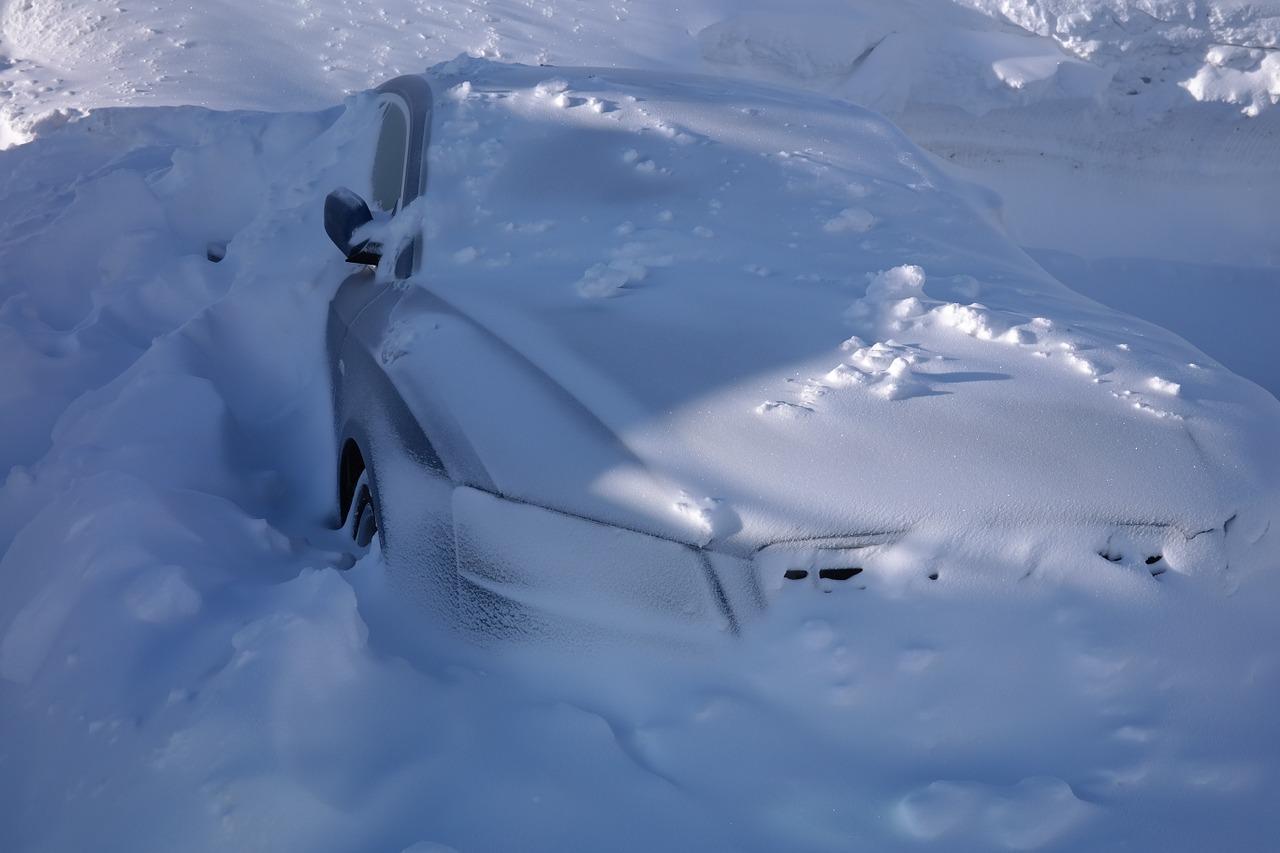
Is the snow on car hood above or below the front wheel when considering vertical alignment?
above

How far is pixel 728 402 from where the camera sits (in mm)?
1955

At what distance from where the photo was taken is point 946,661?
5.70ft

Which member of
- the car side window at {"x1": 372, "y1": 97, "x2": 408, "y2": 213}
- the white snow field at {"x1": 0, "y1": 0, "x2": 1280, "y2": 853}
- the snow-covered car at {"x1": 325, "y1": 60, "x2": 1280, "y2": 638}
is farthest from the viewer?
the car side window at {"x1": 372, "y1": 97, "x2": 408, "y2": 213}

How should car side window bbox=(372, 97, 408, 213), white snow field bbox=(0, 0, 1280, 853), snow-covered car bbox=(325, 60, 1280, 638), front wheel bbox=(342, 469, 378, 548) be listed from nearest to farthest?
white snow field bbox=(0, 0, 1280, 853) < snow-covered car bbox=(325, 60, 1280, 638) < front wheel bbox=(342, 469, 378, 548) < car side window bbox=(372, 97, 408, 213)

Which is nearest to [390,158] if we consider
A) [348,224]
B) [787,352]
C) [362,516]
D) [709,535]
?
[348,224]

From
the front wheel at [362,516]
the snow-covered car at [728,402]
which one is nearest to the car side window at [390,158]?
the snow-covered car at [728,402]

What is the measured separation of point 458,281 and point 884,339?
3.34 feet

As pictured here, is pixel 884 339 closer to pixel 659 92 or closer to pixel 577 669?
pixel 577 669

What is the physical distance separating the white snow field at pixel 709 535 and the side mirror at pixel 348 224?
0.70ft

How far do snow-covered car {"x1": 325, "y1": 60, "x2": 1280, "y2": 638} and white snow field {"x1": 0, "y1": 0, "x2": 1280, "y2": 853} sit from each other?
1cm

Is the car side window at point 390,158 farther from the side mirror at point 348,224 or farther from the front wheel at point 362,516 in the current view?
the front wheel at point 362,516

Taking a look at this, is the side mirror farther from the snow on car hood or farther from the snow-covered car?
the snow on car hood

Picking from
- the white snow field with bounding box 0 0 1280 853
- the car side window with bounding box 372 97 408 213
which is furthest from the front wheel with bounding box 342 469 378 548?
the car side window with bounding box 372 97 408 213

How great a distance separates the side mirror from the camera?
8.64 ft
